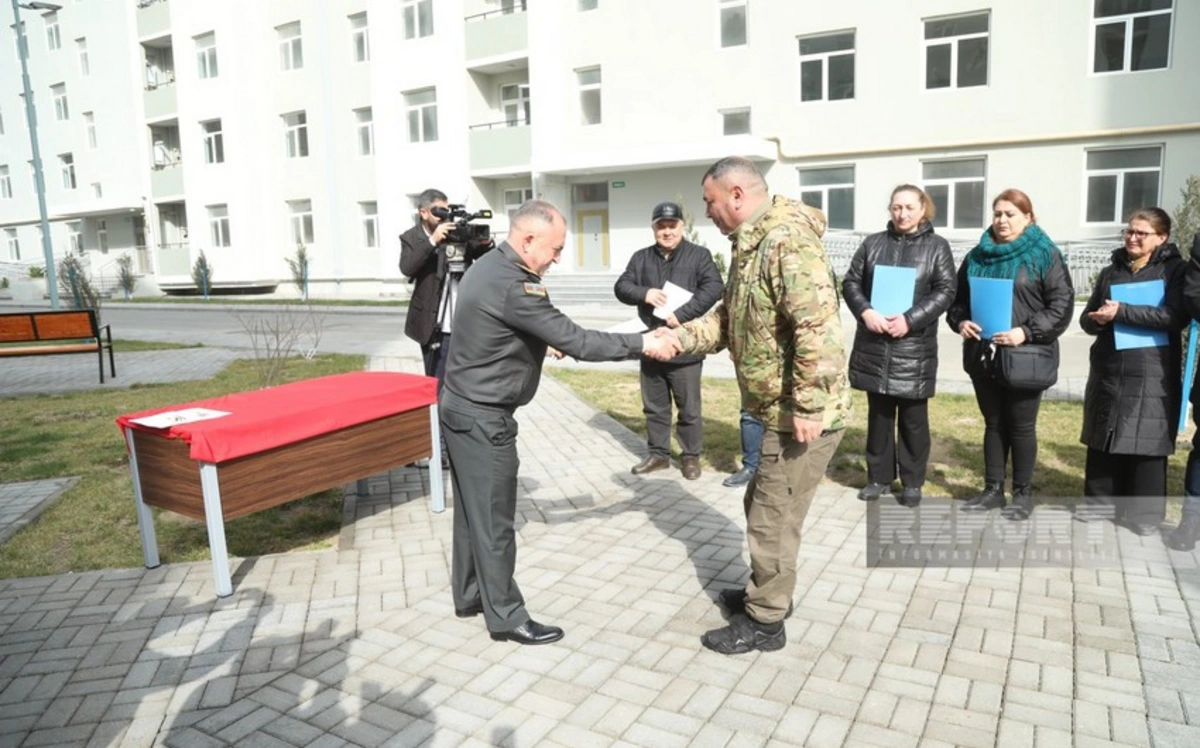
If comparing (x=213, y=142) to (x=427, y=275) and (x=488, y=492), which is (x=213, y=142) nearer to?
(x=427, y=275)

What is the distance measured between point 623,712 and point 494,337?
1617 millimetres

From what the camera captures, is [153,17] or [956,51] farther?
[153,17]

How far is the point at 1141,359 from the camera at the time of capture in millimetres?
4691

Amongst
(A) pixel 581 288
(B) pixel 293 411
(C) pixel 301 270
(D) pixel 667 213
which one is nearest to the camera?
(B) pixel 293 411

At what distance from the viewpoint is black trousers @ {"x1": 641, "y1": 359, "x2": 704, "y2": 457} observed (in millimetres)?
6301

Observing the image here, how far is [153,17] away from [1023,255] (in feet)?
127

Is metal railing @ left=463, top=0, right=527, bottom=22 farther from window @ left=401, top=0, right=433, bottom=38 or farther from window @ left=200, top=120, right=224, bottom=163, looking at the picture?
window @ left=200, top=120, right=224, bottom=163

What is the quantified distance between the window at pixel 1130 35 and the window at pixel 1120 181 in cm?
186

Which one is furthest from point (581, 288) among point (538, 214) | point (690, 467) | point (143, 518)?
point (538, 214)

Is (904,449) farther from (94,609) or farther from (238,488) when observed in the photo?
(94,609)

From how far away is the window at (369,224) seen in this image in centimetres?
3050

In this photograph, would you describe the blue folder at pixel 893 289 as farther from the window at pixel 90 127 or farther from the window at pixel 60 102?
the window at pixel 60 102

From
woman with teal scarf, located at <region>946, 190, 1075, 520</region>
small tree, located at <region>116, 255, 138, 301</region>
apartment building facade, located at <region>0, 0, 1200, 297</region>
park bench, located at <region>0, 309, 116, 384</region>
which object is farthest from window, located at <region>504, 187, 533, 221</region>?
woman with teal scarf, located at <region>946, 190, 1075, 520</region>

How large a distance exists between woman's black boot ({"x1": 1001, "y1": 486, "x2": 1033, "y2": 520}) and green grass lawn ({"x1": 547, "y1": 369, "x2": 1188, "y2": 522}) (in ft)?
1.47
